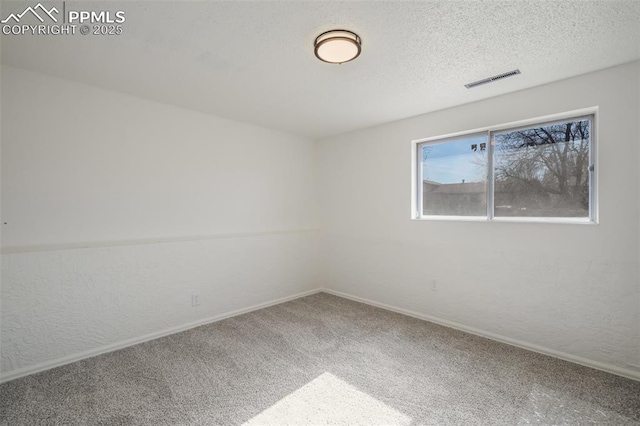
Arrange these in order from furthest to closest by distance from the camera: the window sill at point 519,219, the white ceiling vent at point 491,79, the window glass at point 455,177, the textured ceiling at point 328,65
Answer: the window glass at point 455,177 < the window sill at point 519,219 < the white ceiling vent at point 491,79 < the textured ceiling at point 328,65

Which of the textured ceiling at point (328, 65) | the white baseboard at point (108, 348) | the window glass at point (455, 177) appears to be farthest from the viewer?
the window glass at point (455, 177)

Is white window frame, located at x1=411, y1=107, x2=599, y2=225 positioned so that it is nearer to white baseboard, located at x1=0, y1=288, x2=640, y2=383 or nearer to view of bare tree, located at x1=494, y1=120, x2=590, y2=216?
view of bare tree, located at x1=494, y1=120, x2=590, y2=216

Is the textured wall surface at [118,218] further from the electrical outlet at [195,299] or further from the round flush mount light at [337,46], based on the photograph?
the round flush mount light at [337,46]

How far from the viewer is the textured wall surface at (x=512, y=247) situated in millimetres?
2236

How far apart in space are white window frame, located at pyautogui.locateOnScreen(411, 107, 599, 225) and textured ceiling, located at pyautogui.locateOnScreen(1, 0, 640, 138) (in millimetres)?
348

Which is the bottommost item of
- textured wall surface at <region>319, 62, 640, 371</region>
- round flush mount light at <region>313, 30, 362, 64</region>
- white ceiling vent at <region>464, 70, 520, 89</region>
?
textured wall surface at <region>319, 62, 640, 371</region>

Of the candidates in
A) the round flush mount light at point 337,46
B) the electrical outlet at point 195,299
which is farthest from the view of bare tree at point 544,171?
the electrical outlet at point 195,299

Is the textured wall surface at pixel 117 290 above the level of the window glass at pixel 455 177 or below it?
below

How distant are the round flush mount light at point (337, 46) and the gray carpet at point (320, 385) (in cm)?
235

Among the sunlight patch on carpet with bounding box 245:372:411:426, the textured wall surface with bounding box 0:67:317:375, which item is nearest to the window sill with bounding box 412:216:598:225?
the sunlight patch on carpet with bounding box 245:372:411:426

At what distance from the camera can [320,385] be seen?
2129 mm

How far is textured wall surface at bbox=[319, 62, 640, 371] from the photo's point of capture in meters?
2.24

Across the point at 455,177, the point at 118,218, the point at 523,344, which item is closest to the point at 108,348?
the point at 118,218

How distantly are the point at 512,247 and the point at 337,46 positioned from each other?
241 cm
